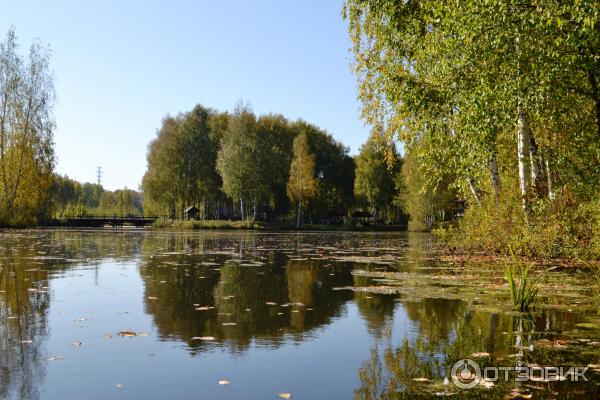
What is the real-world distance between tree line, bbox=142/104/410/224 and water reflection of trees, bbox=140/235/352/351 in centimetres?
5272

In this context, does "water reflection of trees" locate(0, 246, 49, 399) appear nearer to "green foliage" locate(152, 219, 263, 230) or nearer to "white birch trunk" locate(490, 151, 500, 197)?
"white birch trunk" locate(490, 151, 500, 197)

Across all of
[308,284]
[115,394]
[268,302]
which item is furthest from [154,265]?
[115,394]

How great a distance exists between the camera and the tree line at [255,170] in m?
71.4

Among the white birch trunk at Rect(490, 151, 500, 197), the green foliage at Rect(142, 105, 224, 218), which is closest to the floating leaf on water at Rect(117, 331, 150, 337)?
the white birch trunk at Rect(490, 151, 500, 197)

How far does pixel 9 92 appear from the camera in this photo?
5119cm

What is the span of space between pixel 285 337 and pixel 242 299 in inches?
134

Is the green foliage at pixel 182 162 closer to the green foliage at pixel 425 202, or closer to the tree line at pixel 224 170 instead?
the tree line at pixel 224 170

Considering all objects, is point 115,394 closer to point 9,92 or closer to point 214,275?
point 214,275

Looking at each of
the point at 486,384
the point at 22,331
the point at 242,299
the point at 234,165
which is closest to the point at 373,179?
the point at 234,165

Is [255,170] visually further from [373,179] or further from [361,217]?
[361,217]

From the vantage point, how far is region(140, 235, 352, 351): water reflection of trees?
311 inches

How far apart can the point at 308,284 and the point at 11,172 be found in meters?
45.7

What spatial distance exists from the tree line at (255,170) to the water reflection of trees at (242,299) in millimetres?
52718

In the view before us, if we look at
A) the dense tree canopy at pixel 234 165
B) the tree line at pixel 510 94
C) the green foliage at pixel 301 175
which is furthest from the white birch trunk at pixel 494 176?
the green foliage at pixel 301 175
